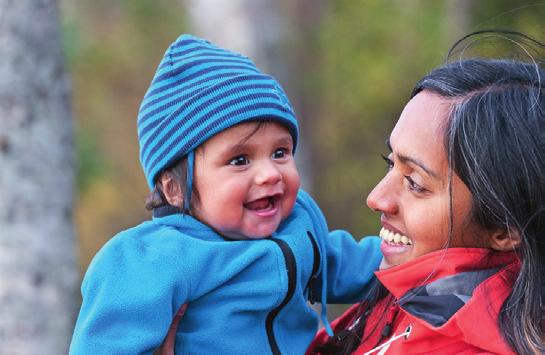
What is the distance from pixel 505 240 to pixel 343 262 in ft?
2.19

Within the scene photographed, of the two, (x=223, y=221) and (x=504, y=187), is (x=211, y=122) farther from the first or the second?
(x=504, y=187)

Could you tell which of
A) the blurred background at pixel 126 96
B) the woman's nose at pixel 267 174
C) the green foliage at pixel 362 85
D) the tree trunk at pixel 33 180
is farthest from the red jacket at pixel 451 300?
the green foliage at pixel 362 85

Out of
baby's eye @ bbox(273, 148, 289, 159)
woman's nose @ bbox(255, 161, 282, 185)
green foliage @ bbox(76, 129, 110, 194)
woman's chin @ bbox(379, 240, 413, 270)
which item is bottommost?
green foliage @ bbox(76, 129, 110, 194)

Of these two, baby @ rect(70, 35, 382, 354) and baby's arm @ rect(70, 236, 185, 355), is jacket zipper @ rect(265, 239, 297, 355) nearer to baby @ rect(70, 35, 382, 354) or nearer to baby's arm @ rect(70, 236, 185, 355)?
baby @ rect(70, 35, 382, 354)

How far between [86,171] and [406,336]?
27.4 feet

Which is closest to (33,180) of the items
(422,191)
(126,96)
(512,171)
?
(422,191)

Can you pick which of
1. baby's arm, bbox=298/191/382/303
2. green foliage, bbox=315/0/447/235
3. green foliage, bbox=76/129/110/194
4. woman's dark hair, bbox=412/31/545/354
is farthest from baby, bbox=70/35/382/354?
green foliage, bbox=76/129/110/194

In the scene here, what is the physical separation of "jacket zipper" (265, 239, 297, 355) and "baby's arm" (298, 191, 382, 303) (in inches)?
9.4

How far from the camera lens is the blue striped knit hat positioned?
2180 millimetres

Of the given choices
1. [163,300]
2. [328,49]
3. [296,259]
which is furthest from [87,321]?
[328,49]

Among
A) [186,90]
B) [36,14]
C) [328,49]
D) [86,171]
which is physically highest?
[36,14]

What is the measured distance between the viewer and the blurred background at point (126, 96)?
283 centimetres

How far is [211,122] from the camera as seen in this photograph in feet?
7.13

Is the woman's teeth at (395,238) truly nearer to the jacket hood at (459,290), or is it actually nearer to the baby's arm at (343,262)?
the jacket hood at (459,290)
